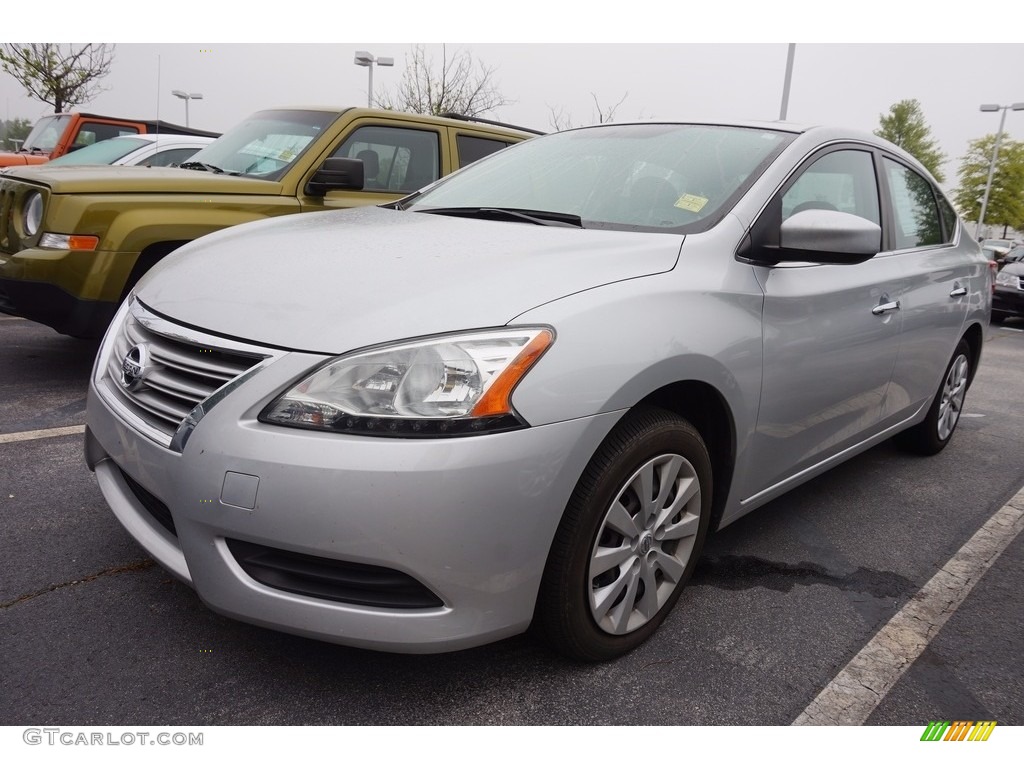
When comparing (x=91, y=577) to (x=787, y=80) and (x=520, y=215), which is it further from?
(x=787, y=80)

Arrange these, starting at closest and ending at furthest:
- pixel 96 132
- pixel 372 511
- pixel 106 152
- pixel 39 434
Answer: pixel 372 511 → pixel 39 434 → pixel 106 152 → pixel 96 132

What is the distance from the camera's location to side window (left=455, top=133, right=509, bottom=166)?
5762 millimetres

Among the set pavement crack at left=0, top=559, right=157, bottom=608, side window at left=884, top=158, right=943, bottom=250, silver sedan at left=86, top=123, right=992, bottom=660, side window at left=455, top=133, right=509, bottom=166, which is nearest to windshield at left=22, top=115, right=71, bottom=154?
side window at left=455, top=133, right=509, bottom=166

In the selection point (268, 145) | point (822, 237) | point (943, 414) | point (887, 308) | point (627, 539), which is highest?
point (268, 145)

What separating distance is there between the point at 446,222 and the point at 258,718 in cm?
161

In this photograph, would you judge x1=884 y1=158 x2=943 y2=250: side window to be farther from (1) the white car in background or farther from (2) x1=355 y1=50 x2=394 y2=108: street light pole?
(2) x1=355 y1=50 x2=394 y2=108: street light pole

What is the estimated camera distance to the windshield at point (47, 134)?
1096cm

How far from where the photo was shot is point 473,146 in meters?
5.85

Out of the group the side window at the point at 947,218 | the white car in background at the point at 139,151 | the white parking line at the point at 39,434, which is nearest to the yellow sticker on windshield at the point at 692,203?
the side window at the point at 947,218

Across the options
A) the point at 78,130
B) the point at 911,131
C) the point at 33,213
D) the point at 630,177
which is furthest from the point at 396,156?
the point at 911,131

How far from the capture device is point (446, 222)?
272cm

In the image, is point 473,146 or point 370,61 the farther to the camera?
point 370,61

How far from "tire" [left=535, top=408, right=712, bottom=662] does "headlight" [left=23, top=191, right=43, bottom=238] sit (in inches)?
145

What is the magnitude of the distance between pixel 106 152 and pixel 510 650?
6995 mm
